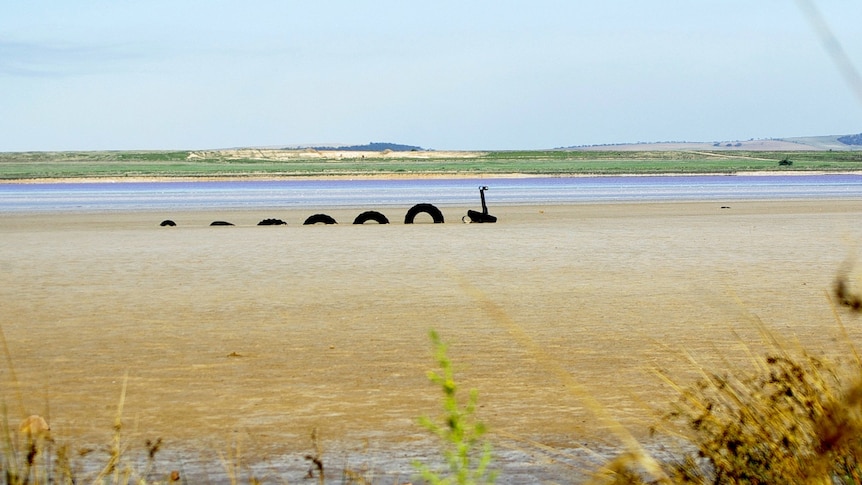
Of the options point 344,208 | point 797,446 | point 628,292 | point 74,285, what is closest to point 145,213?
point 344,208

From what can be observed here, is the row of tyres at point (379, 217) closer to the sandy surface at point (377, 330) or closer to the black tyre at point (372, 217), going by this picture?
the black tyre at point (372, 217)

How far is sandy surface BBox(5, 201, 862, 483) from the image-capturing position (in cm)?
747

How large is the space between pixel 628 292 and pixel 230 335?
17.4ft

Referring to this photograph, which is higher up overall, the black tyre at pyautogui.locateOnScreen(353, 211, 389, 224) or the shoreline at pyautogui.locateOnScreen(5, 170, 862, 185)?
the black tyre at pyautogui.locateOnScreen(353, 211, 389, 224)

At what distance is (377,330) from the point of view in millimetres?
11297

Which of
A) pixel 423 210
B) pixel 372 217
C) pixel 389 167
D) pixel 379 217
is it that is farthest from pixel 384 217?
pixel 389 167

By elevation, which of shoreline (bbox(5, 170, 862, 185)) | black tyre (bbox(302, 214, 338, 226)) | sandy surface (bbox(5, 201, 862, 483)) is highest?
sandy surface (bbox(5, 201, 862, 483))

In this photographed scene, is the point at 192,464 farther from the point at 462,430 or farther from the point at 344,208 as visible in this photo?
the point at 344,208

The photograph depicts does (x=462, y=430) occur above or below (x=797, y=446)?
above

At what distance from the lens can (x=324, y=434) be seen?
7297 mm

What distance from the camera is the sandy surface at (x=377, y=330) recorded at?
7.47 m

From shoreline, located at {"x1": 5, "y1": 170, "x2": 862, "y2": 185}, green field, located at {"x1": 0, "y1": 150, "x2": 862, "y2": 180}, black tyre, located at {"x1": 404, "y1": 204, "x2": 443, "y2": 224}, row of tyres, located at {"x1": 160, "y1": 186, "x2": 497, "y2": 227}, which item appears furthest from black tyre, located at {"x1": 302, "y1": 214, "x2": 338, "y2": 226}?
green field, located at {"x1": 0, "y1": 150, "x2": 862, "y2": 180}

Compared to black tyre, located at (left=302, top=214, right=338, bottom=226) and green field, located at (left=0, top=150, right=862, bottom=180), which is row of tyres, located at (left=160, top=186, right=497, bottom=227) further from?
green field, located at (left=0, top=150, right=862, bottom=180)

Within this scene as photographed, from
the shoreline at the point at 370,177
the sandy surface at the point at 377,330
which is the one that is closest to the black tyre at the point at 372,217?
the sandy surface at the point at 377,330
